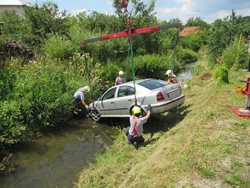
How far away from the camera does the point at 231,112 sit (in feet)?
28.1

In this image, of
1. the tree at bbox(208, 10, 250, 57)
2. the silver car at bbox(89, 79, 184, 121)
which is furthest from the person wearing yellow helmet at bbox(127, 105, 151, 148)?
the tree at bbox(208, 10, 250, 57)

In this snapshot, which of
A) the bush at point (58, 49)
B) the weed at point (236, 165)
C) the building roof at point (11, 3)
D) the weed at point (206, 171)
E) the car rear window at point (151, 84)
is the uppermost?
the building roof at point (11, 3)

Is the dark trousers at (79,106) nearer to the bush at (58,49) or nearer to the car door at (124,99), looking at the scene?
the car door at (124,99)

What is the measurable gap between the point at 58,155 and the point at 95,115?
3.37 m

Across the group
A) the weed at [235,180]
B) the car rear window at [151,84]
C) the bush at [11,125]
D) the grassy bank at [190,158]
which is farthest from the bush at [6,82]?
the weed at [235,180]

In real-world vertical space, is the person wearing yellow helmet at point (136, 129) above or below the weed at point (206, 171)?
below

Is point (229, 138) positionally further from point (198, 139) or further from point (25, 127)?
point (25, 127)

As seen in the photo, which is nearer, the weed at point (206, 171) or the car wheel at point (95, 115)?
the weed at point (206, 171)

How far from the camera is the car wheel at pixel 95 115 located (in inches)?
476

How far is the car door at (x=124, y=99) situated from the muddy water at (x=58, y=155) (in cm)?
117

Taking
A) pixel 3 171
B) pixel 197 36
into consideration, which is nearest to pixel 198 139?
pixel 3 171

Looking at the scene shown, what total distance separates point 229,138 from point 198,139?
0.75 m

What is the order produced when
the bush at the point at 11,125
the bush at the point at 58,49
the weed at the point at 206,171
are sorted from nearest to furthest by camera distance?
1. the weed at the point at 206,171
2. the bush at the point at 11,125
3. the bush at the point at 58,49

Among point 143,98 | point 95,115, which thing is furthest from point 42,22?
point 143,98
